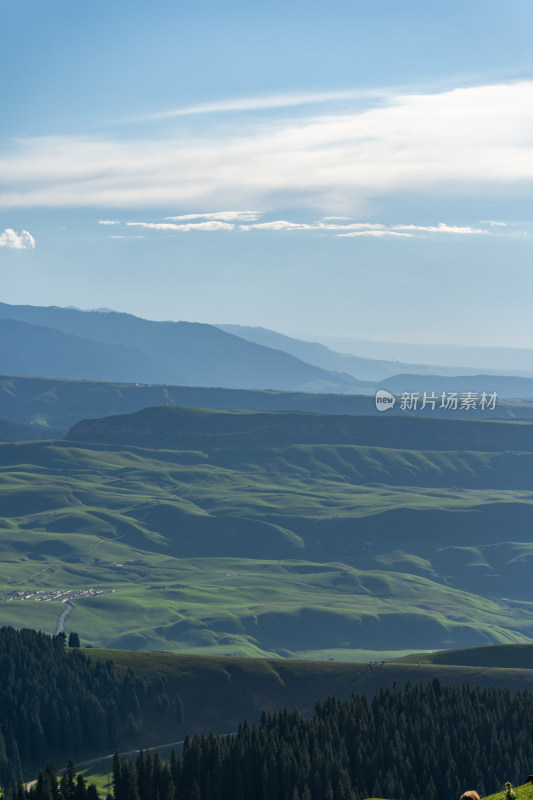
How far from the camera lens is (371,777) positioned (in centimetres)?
18825

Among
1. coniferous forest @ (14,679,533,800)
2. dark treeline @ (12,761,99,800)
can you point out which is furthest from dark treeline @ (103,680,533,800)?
dark treeline @ (12,761,99,800)

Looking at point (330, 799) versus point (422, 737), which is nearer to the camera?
point (330, 799)

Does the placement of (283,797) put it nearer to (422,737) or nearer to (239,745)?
(239,745)

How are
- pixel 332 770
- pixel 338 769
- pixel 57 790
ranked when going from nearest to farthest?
1. pixel 57 790
2. pixel 338 769
3. pixel 332 770

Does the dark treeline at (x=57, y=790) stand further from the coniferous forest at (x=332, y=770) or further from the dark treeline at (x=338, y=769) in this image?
the dark treeline at (x=338, y=769)

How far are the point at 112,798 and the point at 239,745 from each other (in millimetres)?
25879

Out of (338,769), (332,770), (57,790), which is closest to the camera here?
(57,790)

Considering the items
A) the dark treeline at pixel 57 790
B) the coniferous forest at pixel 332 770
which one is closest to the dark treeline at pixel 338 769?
the coniferous forest at pixel 332 770

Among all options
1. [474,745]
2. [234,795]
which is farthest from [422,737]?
[234,795]

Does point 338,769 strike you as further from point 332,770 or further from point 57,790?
point 57,790

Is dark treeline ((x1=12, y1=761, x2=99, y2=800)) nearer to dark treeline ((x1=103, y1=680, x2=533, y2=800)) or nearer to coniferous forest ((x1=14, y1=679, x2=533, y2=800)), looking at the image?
coniferous forest ((x1=14, y1=679, x2=533, y2=800))

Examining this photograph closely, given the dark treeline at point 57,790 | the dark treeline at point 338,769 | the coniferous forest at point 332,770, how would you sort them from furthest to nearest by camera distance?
the dark treeline at point 338,769, the coniferous forest at point 332,770, the dark treeline at point 57,790

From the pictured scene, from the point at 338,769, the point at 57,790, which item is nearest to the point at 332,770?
the point at 338,769

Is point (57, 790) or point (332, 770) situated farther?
point (332, 770)
